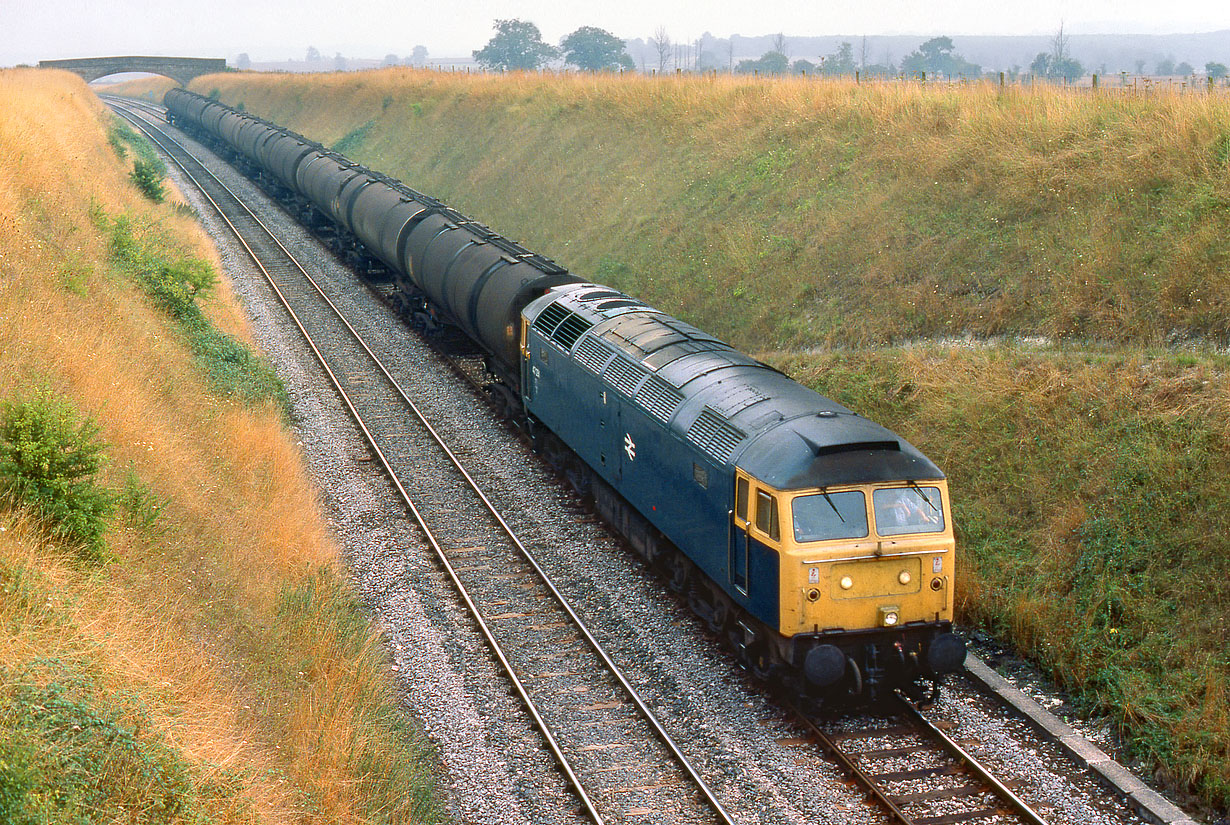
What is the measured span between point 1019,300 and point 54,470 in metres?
15.7

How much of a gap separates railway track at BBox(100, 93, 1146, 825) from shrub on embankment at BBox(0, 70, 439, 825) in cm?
168

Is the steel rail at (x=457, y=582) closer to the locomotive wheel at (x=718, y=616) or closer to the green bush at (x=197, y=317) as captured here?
the green bush at (x=197, y=317)

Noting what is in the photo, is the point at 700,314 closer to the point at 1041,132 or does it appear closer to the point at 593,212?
the point at 1041,132

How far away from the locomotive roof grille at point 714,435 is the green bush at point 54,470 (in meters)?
6.83

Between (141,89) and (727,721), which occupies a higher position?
(141,89)

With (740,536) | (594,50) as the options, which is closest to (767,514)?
(740,536)

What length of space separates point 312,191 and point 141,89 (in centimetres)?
12211

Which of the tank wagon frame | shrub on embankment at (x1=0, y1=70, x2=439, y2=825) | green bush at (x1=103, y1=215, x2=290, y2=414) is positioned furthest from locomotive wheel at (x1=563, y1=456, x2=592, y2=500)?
green bush at (x1=103, y1=215, x2=290, y2=414)

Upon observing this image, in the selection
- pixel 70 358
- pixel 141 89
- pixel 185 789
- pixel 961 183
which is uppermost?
pixel 141 89

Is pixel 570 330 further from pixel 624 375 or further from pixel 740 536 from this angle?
pixel 740 536

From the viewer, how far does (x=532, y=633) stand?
14102 millimetres

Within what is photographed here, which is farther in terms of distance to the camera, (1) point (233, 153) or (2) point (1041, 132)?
(1) point (233, 153)

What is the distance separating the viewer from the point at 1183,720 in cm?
1082

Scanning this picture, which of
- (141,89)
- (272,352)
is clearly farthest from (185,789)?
(141,89)
